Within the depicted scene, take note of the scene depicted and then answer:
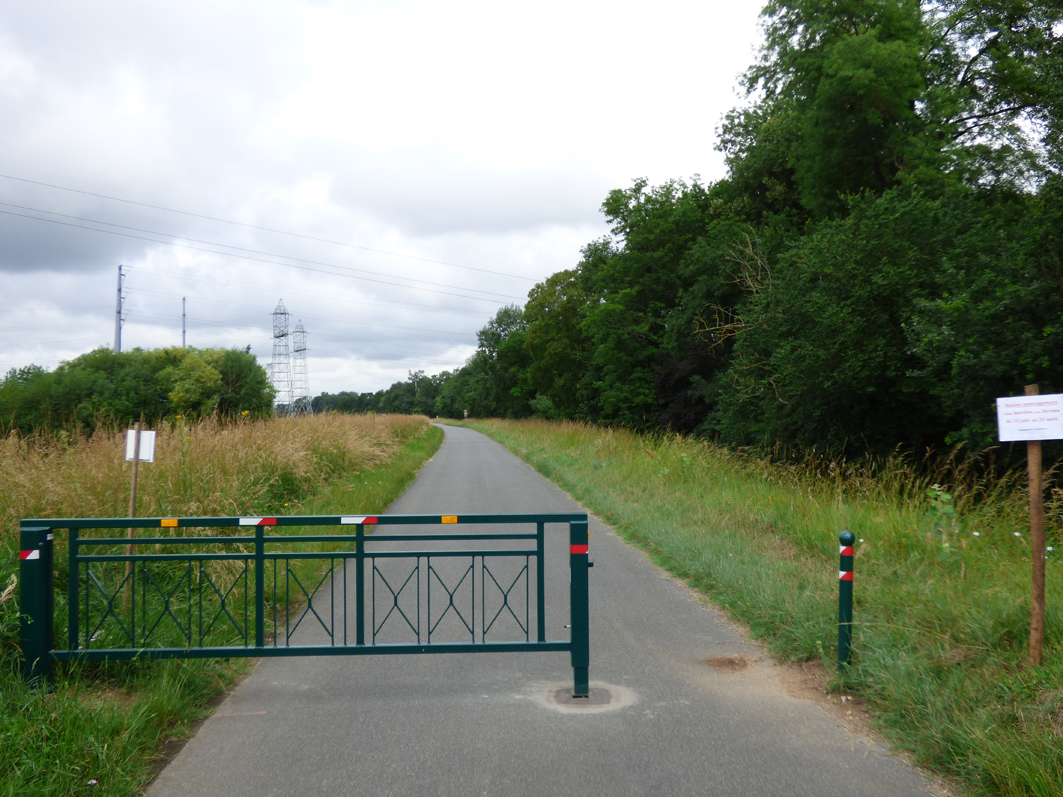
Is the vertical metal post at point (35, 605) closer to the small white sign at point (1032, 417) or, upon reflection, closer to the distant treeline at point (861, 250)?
the small white sign at point (1032, 417)

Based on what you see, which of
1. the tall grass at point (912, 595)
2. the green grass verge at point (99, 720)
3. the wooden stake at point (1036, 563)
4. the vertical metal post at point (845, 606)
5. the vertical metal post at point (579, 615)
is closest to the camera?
the green grass verge at point (99, 720)

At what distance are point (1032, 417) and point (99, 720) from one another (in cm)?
616

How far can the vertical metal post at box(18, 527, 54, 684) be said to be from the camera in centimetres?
459

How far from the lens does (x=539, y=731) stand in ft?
13.9

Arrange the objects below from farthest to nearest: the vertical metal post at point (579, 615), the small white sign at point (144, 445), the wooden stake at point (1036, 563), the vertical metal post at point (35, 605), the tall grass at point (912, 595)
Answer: the small white sign at point (144, 445) → the vertical metal post at point (579, 615) → the vertical metal post at point (35, 605) → the wooden stake at point (1036, 563) → the tall grass at point (912, 595)

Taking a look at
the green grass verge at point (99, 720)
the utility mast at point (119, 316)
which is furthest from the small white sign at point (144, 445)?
the utility mast at point (119, 316)

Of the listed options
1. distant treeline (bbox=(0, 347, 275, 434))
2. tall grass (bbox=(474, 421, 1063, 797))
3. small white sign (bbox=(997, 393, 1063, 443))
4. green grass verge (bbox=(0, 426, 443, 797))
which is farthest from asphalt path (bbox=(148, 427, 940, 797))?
distant treeline (bbox=(0, 347, 275, 434))

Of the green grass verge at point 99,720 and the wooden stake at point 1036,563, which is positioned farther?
the wooden stake at point 1036,563

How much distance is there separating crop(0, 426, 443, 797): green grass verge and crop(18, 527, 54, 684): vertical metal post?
0.41 ft

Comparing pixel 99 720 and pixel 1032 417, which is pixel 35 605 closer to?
pixel 99 720

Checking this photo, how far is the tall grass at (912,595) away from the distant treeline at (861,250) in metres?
1.97

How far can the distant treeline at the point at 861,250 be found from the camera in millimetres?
10000

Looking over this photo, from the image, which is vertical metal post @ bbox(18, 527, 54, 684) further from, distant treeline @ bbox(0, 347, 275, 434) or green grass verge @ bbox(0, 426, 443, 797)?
distant treeline @ bbox(0, 347, 275, 434)

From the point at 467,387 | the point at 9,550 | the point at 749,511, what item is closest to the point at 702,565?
the point at 749,511
